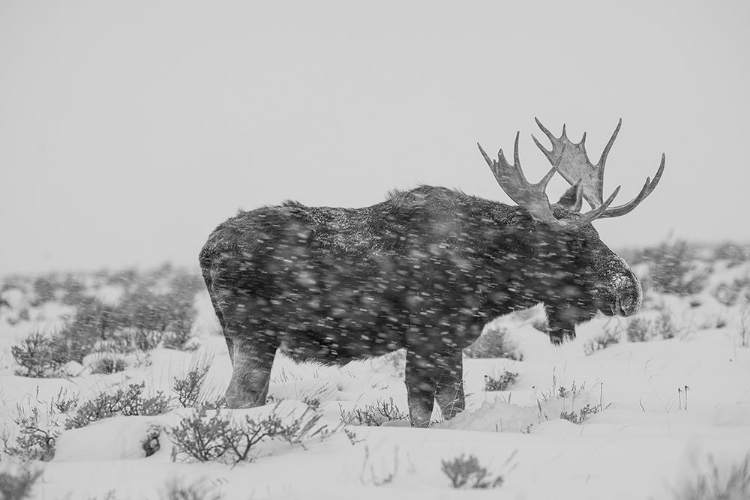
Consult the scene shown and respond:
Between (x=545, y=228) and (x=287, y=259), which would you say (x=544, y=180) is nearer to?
(x=545, y=228)

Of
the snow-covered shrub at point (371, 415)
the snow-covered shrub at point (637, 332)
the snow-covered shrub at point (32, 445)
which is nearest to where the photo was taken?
the snow-covered shrub at point (32, 445)

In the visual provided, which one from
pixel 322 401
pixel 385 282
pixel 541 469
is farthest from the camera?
pixel 322 401

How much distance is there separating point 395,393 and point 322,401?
1.03 metres

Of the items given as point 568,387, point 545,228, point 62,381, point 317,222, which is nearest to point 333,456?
point 317,222

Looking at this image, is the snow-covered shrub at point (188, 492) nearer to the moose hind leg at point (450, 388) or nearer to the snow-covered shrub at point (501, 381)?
the moose hind leg at point (450, 388)

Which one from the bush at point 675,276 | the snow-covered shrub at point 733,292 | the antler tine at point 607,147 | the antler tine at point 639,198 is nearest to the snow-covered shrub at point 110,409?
the antler tine at point 639,198

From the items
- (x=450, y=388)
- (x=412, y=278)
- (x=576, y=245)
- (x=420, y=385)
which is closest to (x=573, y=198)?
(x=576, y=245)

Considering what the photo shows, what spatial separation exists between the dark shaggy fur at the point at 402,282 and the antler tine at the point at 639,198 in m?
0.25

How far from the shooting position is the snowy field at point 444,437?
2.10 metres

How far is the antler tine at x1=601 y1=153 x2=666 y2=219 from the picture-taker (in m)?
4.17

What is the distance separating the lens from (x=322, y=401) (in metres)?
4.86

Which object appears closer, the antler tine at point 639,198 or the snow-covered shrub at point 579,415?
the snow-covered shrub at point 579,415

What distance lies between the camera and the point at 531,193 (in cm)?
424

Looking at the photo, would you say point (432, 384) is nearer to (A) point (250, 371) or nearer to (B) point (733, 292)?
(A) point (250, 371)
